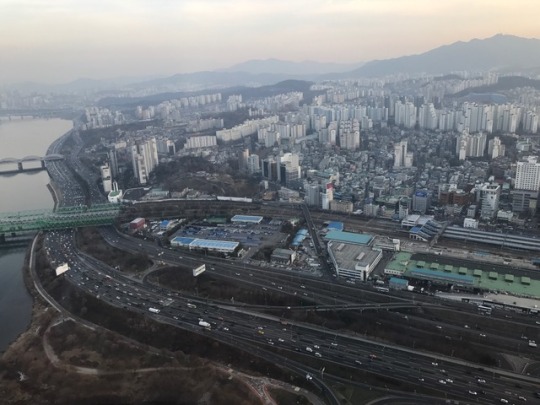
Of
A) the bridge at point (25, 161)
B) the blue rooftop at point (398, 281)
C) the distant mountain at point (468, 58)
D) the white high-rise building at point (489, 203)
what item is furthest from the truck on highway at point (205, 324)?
the distant mountain at point (468, 58)

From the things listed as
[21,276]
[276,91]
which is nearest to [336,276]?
[21,276]

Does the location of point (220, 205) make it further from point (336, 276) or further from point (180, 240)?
point (336, 276)

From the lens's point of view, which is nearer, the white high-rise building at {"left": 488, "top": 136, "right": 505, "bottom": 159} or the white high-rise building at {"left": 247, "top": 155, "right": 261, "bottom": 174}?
the white high-rise building at {"left": 488, "top": 136, "right": 505, "bottom": 159}

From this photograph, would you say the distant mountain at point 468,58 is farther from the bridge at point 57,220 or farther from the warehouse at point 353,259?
the bridge at point 57,220

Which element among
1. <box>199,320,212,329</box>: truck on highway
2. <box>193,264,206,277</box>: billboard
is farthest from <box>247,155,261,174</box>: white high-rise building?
<box>199,320,212,329</box>: truck on highway

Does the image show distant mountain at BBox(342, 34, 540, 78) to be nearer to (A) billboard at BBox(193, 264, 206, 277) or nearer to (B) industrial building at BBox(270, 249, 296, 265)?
(B) industrial building at BBox(270, 249, 296, 265)

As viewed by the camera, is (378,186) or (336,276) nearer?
(336,276)

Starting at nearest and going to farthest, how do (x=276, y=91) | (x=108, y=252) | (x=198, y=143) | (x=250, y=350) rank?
1. (x=250, y=350)
2. (x=108, y=252)
3. (x=198, y=143)
4. (x=276, y=91)
